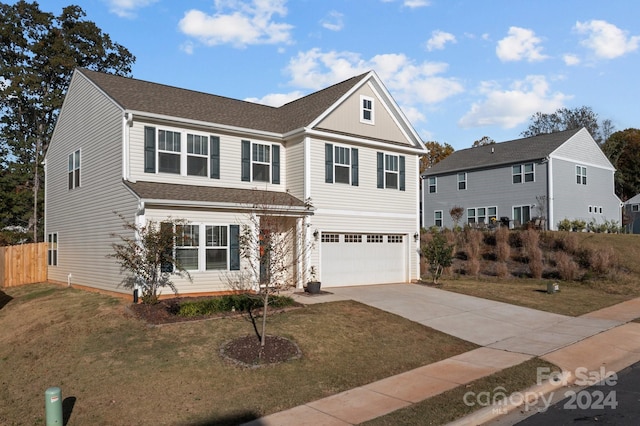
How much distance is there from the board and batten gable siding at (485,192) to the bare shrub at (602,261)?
1035cm

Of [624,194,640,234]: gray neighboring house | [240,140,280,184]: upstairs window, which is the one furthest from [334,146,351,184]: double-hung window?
[624,194,640,234]: gray neighboring house

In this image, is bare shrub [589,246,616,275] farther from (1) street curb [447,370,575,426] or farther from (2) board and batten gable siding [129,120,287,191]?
(1) street curb [447,370,575,426]

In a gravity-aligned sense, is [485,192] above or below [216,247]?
above

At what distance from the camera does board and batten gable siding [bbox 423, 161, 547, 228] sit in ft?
107

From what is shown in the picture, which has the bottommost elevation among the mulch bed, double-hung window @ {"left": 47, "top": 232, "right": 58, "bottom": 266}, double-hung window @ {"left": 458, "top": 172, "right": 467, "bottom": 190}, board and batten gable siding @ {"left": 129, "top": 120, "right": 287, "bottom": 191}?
the mulch bed

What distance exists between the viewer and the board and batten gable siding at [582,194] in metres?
32.4

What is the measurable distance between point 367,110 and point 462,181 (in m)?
19.5

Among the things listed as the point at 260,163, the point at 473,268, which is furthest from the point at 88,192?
the point at 473,268

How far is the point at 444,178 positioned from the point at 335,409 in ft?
109

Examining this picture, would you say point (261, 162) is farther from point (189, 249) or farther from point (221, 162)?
point (189, 249)

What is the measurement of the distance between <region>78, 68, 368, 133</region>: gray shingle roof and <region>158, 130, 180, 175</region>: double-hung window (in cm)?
69

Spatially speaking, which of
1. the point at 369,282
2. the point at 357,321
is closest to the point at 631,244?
the point at 369,282

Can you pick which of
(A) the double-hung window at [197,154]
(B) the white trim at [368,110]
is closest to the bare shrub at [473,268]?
(B) the white trim at [368,110]

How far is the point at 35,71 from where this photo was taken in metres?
35.6
